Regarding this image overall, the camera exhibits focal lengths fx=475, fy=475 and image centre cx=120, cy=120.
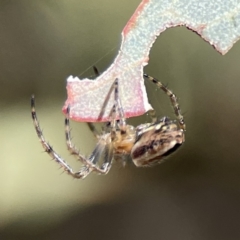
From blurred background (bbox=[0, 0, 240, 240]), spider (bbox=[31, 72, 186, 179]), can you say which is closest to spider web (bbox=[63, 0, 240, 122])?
spider (bbox=[31, 72, 186, 179])

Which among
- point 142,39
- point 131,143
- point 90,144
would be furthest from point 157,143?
point 90,144

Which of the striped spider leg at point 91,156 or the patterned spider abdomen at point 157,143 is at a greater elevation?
the striped spider leg at point 91,156

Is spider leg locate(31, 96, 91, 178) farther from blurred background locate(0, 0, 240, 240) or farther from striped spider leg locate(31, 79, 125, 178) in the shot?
blurred background locate(0, 0, 240, 240)

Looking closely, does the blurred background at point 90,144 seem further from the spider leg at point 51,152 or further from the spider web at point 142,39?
the spider web at point 142,39

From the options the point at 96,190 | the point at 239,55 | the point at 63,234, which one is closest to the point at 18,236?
the point at 63,234

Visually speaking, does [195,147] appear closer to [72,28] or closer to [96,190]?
[96,190]

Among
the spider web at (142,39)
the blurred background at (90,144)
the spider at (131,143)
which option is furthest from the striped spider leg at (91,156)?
the blurred background at (90,144)

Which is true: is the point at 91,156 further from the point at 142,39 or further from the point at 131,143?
the point at 142,39
